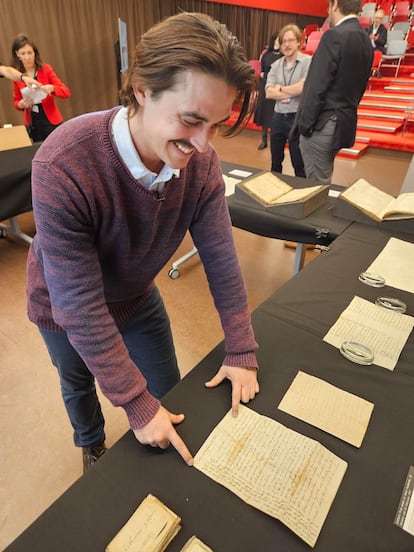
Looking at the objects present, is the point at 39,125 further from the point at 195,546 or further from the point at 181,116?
the point at 195,546

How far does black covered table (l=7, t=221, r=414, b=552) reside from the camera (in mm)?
534

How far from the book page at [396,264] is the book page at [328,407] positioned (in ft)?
1.70

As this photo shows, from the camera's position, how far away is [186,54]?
1.68ft

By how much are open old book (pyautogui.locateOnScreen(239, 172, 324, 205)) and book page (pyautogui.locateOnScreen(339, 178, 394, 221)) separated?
0.15m

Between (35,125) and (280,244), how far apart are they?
7.08 feet

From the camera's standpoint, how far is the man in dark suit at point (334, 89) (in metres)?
1.99

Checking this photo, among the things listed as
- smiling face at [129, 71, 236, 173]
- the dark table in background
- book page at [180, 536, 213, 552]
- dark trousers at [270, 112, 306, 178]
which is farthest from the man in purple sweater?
dark trousers at [270, 112, 306, 178]

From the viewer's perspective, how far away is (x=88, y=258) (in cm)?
63

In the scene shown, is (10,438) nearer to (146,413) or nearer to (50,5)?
(146,413)

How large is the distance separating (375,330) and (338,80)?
1.71m

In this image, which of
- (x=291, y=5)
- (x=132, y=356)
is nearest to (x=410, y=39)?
(x=291, y=5)

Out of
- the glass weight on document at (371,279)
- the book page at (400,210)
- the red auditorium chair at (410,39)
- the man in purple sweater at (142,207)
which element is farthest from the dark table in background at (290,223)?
the red auditorium chair at (410,39)

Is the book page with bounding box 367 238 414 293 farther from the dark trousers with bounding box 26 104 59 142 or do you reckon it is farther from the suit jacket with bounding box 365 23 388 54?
the suit jacket with bounding box 365 23 388 54

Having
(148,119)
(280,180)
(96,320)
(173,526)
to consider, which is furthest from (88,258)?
(280,180)
